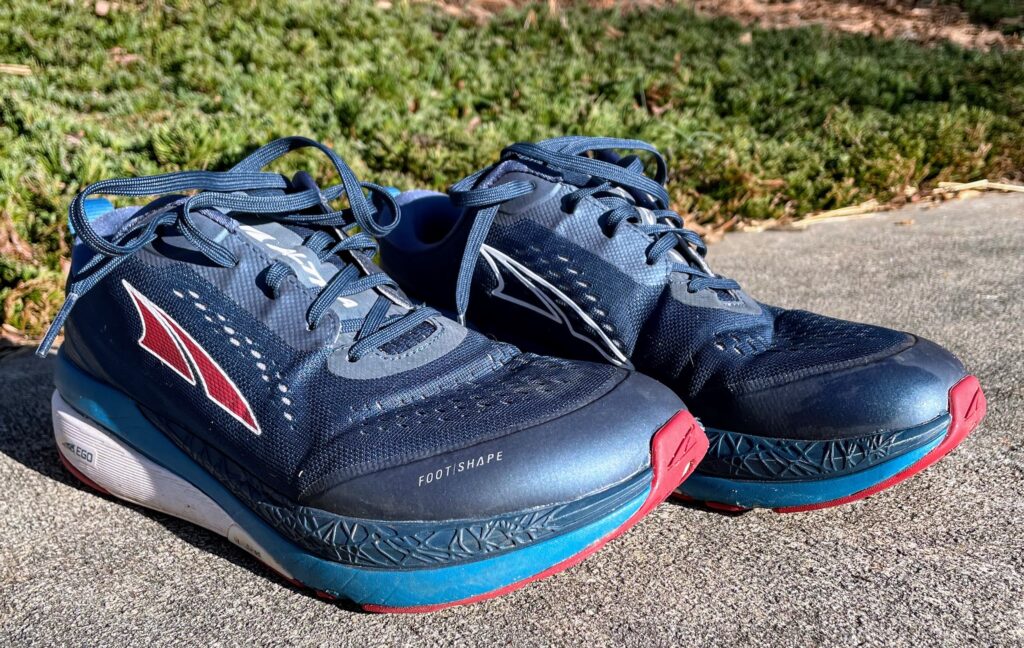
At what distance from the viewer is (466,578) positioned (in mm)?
1359

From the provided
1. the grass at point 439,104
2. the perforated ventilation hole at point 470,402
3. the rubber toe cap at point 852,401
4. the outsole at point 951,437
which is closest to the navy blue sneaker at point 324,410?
the perforated ventilation hole at point 470,402

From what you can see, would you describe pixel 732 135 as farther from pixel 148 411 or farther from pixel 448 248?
pixel 148 411

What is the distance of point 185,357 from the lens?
1520 mm

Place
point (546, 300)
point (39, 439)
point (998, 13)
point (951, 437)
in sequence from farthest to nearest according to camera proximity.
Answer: point (998, 13)
point (39, 439)
point (546, 300)
point (951, 437)

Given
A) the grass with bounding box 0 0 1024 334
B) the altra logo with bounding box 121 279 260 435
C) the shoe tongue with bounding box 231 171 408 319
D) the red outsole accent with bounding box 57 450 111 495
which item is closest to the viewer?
the altra logo with bounding box 121 279 260 435

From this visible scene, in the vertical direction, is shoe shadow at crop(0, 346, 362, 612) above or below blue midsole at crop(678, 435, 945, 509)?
below

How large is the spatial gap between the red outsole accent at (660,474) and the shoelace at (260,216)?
46 centimetres

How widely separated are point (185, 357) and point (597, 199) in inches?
35.1

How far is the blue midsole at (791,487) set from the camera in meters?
1.56

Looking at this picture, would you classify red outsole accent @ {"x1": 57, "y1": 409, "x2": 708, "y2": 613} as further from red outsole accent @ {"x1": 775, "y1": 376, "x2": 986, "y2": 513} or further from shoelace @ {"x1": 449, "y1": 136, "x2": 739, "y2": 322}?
shoelace @ {"x1": 449, "y1": 136, "x2": 739, "y2": 322}

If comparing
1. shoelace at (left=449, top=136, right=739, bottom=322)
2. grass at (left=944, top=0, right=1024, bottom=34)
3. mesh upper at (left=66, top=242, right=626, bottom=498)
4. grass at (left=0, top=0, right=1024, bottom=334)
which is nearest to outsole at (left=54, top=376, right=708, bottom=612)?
mesh upper at (left=66, top=242, right=626, bottom=498)

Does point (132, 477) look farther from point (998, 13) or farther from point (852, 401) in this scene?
point (998, 13)

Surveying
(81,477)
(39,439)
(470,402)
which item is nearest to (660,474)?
(470,402)

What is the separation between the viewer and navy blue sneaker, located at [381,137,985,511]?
1.56 metres
